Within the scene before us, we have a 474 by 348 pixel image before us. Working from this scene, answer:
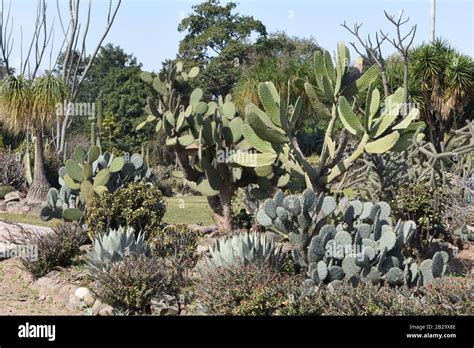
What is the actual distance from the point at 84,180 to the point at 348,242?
5.01m

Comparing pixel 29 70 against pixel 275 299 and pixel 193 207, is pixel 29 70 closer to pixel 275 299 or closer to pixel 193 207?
pixel 193 207

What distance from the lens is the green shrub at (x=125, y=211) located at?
31.2 ft

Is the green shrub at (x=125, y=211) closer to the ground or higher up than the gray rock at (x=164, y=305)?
higher up

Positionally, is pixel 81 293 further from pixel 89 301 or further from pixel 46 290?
pixel 46 290

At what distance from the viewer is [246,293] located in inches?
260

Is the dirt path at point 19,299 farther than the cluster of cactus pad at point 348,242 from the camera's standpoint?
Yes

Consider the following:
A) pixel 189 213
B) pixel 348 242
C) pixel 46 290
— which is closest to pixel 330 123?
pixel 348 242

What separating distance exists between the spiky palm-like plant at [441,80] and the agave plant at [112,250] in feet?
44.1

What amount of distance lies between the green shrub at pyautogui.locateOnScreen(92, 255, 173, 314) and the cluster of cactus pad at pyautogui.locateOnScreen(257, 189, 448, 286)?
1355 mm

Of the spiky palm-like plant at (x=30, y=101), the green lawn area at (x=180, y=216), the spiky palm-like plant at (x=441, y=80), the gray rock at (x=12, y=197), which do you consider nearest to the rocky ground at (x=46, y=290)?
the green lawn area at (x=180, y=216)

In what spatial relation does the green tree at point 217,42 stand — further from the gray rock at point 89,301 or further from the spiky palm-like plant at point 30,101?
the gray rock at point 89,301

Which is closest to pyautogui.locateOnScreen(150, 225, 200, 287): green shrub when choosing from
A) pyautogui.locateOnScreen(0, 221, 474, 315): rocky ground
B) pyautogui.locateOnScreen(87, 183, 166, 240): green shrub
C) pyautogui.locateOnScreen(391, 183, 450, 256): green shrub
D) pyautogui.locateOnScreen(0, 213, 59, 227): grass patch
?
pyautogui.locateOnScreen(0, 221, 474, 315): rocky ground

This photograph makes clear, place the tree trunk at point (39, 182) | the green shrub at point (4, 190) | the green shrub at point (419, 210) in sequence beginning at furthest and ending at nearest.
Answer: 1. the green shrub at point (4, 190)
2. the tree trunk at point (39, 182)
3. the green shrub at point (419, 210)

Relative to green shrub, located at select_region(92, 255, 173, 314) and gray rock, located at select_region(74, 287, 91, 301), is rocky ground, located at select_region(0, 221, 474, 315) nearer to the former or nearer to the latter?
gray rock, located at select_region(74, 287, 91, 301)
